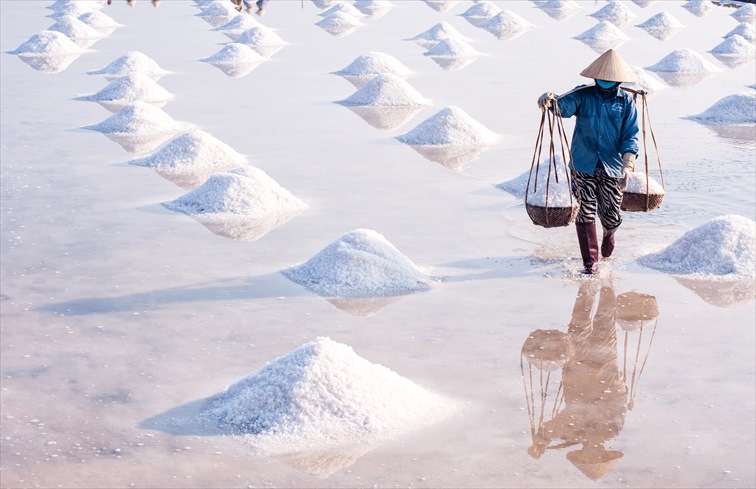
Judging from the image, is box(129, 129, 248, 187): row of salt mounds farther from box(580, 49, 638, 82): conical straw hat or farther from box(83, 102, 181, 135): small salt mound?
box(580, 49, 638, 82): conical straw hat

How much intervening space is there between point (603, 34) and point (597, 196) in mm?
10974

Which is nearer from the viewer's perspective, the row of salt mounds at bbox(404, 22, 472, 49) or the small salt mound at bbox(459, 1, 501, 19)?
the row of salt mounds at bbox(404, 22, 472, 49)

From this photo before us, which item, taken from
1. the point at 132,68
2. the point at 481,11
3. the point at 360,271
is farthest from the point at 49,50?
the point at 360,271

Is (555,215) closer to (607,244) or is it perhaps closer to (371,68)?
(607,244)

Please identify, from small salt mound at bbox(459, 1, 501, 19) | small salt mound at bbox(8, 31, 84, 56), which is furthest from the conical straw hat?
small salt mound at bbox(459, 1, 501, 19)

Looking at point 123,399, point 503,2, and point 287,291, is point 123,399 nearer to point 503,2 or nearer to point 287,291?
point 287,291

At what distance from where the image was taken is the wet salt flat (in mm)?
3318

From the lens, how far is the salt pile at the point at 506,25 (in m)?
16.5

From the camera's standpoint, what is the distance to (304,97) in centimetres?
1041

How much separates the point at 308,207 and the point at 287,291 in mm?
1534

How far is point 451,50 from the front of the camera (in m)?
13.7

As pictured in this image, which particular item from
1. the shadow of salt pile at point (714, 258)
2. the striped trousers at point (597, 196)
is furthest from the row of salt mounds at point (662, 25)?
the striped trousers at point (597, 196)

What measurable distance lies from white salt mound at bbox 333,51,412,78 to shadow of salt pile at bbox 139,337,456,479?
8.42 meters

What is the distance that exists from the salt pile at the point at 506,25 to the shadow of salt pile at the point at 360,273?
11845 mm
